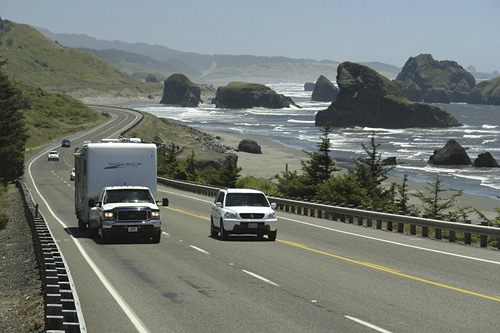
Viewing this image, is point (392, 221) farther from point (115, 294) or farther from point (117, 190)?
point (115, 294)

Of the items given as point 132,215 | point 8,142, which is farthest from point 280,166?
point 132,215

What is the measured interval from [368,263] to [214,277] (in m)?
4.28

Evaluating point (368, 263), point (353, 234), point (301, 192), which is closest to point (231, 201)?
point (353, 234)

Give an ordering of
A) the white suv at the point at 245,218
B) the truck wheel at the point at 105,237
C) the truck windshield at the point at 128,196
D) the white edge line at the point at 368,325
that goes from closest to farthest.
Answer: the white edge line at the point at 368,325 → the truck wheel at the point at 105,237 → the white suv at the point at 245,218 → the truck windshield at the point at 128,196

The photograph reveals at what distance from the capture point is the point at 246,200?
24.6 meters

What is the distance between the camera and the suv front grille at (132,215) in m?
22.6

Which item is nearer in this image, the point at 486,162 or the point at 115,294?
the point at 115,294

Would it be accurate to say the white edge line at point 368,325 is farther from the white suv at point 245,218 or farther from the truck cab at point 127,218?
the truck cab at point 127,218

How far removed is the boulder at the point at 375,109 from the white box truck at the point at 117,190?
494 ft

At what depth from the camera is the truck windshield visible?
2375 centimetres

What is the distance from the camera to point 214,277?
16.0m

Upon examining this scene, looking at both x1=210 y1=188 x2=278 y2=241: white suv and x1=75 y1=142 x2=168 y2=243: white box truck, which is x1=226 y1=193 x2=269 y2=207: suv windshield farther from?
x1=75 y1=142 x2=168 y2=243: white box truck

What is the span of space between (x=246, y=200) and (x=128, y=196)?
12.9ft

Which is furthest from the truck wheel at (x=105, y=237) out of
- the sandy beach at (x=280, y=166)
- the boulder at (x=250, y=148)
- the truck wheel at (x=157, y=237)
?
the boulder at (x=250, y=148)
